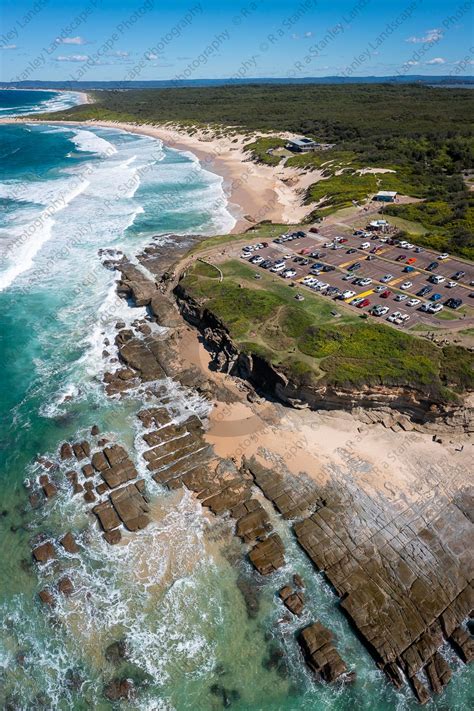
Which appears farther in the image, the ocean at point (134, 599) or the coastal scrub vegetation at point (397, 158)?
the coastal scrub vegetation at point (397, 158)

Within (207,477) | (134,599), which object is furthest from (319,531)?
(134,599)

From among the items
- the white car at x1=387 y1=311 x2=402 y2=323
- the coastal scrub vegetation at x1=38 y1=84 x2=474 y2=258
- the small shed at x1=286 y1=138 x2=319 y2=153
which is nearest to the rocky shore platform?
the white car at x1=387 y1=311 x2=402 y2=323

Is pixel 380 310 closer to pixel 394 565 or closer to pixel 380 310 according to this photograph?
pixel 380 310

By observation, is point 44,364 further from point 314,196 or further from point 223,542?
point 314,196

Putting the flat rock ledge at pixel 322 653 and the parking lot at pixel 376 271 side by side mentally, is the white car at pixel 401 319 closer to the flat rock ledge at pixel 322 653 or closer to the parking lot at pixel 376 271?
the parking lot at pixel 376 271

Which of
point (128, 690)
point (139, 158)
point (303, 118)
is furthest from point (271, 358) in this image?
point (303, 118)

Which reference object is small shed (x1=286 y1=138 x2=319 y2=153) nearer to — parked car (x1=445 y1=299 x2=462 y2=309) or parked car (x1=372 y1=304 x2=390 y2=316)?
parked car (x1=445 y1=299 x2=462 y2=309)

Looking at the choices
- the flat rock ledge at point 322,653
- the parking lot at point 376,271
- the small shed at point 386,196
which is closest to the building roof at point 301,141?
the small shed at point 386,196
